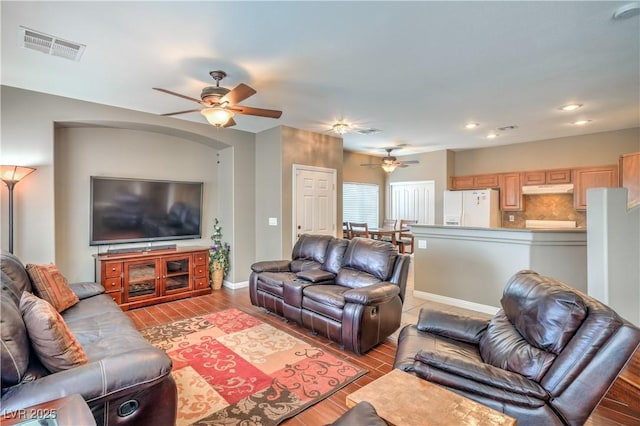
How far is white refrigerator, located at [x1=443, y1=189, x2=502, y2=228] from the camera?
6855mm

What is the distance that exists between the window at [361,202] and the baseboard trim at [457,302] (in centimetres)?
341

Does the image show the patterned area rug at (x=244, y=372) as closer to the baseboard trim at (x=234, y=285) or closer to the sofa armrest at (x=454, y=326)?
the sofa armrest at (x=454, y=326)

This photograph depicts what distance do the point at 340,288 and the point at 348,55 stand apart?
7.88 feet

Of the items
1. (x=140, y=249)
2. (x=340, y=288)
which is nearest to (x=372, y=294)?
(x=340, y=288)

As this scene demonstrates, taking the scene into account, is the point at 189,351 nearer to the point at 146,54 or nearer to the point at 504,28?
the point at 146,54

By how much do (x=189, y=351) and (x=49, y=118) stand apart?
11.0ft

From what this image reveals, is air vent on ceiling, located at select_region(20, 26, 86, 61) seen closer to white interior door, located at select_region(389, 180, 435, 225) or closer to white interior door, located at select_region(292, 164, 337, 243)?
white interior door, located at select_region(292, 164, 337, 243)

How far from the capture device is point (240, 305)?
4570 millimetres

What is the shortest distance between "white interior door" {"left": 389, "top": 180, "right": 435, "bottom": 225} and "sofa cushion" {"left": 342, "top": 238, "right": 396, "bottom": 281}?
15.7 ft

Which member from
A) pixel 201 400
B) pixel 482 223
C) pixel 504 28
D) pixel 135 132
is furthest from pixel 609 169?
pixel 135 132

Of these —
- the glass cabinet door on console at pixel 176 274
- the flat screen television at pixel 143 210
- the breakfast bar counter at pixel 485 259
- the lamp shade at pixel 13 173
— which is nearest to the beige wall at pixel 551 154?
the breakfast bar counter at pixel 485 259

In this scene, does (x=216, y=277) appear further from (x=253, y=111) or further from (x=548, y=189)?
(x=548, y=189)

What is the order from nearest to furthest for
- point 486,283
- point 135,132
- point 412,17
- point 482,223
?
point 412,17
point 486,283
point 135,132
point 482,223

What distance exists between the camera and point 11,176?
3322 millimetres
